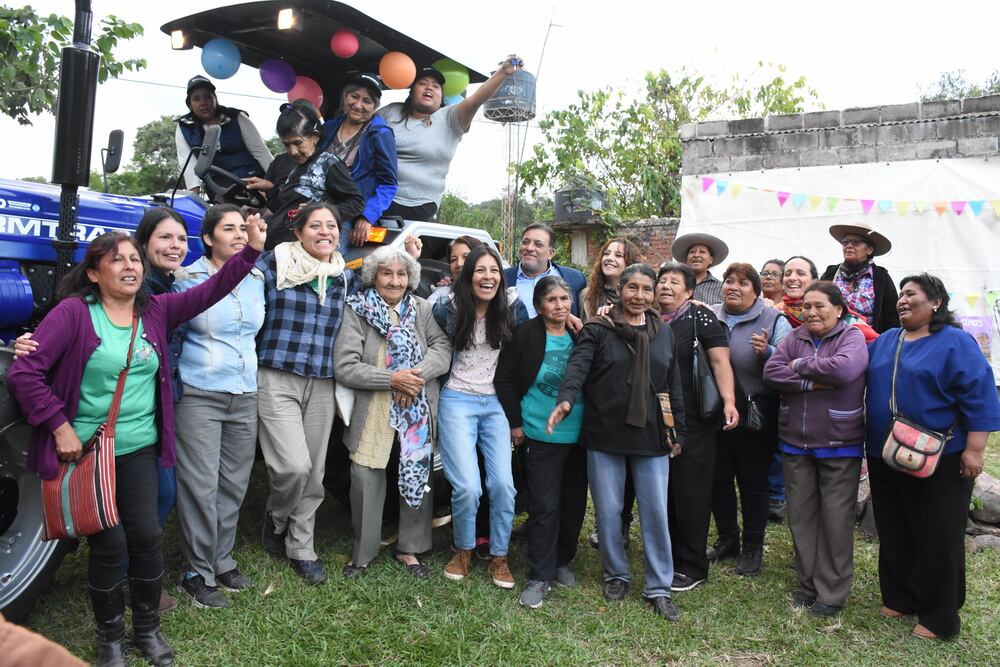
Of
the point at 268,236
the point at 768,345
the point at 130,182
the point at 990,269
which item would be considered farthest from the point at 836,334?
the point at 130,182

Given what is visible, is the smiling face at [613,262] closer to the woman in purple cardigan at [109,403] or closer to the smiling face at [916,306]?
the smiling face at [916,306]

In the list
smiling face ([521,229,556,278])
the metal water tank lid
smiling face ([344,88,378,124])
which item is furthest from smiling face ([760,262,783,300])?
the metal water tank lid

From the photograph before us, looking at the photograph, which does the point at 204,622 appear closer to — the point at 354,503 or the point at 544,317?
the point at 354,503

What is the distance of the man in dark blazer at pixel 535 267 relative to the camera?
192 inches

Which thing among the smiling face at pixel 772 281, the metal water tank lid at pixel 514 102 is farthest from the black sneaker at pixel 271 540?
the metal water tank lid at pixel 514 102

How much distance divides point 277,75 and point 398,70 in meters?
0.97

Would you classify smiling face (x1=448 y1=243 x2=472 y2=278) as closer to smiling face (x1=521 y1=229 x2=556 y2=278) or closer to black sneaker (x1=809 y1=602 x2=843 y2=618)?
smiling face (x1=521 y1=229 x2=556 y2=278)

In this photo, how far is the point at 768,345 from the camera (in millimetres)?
4461

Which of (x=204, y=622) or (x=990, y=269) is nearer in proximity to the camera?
(x=204, y=622)

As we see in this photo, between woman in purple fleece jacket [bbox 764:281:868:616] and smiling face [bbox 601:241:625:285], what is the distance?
102 centimetres

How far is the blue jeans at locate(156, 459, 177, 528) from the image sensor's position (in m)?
3.48

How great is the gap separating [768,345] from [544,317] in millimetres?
1294

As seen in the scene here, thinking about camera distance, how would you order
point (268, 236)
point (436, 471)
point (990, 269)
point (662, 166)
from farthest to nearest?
1. point (662, 166)
2. point (990, 269)
3. point (268, 236)
4. point (436, 471)

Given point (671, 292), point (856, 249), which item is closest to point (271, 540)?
point (671, 292)
